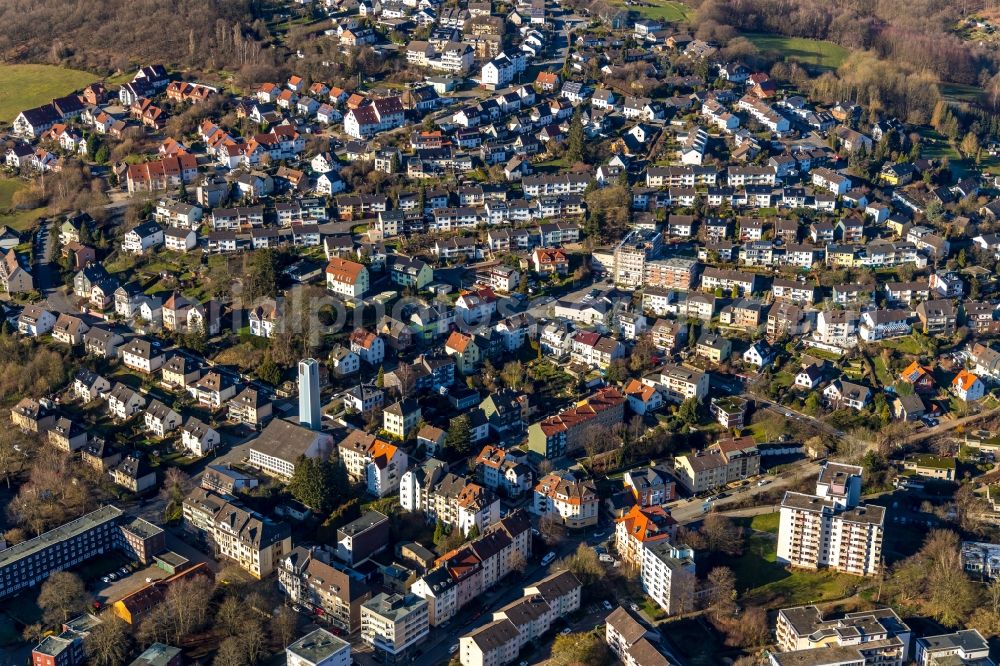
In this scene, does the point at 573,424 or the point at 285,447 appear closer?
the point at 285,447

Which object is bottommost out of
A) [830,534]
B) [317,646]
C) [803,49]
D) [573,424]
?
[317,646]

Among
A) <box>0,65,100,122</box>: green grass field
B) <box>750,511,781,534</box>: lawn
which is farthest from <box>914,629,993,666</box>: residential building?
<box>0,65,100,122</box>: green grass field

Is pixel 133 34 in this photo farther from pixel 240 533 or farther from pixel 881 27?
pixel 240 533

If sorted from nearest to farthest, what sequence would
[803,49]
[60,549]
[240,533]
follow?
[60,549], [240,533], [803,49]

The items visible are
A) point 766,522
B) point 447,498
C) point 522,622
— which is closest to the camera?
point 522,622

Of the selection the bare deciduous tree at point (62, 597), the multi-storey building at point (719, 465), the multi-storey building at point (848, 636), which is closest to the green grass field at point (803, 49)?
the multi-storey building at point (719, 465)

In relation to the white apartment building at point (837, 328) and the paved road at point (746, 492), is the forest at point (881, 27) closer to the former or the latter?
the white apartment building at point (837, 328)

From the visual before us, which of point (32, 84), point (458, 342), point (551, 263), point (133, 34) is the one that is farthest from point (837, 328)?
point (32, 84)
